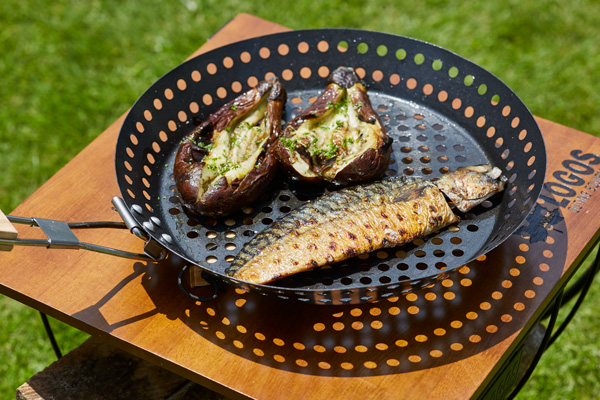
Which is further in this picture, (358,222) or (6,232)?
(358,222)

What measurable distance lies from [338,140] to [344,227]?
1.79 ft

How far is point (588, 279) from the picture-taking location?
134 inches

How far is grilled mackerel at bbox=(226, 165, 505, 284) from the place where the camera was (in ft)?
8.23

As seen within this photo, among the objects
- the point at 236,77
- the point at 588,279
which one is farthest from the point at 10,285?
the point at 588,279

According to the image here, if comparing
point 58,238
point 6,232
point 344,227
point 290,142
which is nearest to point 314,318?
point 344,227

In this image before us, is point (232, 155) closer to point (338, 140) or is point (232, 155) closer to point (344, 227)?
point (338, 140)

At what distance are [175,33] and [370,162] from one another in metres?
4.29

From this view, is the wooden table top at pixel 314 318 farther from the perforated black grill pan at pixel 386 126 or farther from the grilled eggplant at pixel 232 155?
the grilled eggplant at pixel 232 155

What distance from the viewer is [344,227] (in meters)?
2.62

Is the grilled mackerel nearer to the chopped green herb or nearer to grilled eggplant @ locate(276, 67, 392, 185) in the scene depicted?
grilled eggplant @ locate(276, 67, 392, 185)

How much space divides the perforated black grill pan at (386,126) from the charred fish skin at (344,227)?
0.32 ft

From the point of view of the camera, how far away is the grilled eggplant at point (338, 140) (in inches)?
112

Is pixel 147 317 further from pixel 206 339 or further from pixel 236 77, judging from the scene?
pixel 236 77

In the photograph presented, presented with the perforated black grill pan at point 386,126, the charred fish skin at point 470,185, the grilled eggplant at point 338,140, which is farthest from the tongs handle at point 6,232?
the charred fish skin at point 470,185
